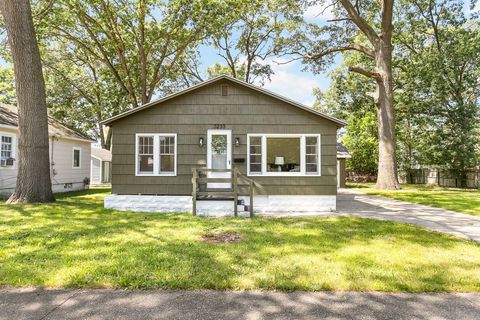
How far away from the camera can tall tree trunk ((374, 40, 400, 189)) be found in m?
16.0

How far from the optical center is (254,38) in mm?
23922

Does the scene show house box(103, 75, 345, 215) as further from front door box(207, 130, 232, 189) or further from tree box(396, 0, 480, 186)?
tree box(396, 0, 480, 186)

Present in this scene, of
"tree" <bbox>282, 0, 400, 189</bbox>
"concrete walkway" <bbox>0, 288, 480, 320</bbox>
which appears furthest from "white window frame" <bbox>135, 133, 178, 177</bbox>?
"tree" <bbox>282, 0, 400, 189</bbox>

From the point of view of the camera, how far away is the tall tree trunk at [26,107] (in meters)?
8.85

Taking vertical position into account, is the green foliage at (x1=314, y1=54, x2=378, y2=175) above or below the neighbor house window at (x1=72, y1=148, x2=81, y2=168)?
above

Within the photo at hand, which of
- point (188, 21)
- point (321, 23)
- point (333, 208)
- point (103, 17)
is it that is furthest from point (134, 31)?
point (333, 208)

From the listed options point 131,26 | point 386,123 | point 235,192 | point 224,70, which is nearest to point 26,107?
point 235,192

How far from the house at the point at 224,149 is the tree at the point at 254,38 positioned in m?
12.5

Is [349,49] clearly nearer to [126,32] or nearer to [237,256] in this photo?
[126,32]

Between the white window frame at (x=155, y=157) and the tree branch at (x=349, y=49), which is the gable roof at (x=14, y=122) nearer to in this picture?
the white window frame at (x=155, y=157)

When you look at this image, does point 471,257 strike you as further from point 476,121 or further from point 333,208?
point 476,121

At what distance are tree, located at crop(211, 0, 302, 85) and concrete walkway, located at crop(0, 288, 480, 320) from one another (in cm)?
1918

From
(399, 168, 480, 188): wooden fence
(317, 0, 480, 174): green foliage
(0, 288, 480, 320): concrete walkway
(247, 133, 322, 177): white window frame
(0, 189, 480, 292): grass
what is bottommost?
(0, 288, 480, 320): concrete walkway

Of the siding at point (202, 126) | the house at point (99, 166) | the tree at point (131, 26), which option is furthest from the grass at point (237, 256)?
the house at point (99, 166)
